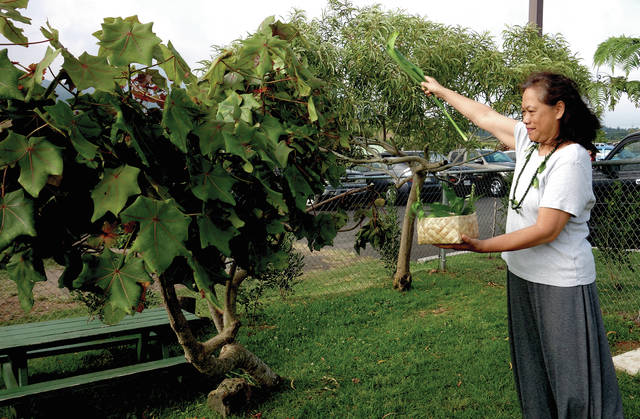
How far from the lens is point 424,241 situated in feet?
7.20

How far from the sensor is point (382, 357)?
3.94m

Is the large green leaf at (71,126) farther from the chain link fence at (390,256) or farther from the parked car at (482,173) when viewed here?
the parked car at (482,173)

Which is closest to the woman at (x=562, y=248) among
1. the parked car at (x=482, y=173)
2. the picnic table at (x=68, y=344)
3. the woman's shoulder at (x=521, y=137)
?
the woman's shoulder at (x=521, y=137)

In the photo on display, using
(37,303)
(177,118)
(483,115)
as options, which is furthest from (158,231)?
(37,303)

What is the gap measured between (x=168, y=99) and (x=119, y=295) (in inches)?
20.1

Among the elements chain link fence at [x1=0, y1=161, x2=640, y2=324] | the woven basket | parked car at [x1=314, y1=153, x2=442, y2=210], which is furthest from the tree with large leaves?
chain link fence at [x1=0, y1=161, x2=640, y2=324]

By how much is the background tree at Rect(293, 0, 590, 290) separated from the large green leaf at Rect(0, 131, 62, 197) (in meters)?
3.44

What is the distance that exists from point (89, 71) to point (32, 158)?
25 centimetres

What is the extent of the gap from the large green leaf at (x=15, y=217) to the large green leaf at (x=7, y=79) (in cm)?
23

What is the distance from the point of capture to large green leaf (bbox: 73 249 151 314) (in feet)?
4.06

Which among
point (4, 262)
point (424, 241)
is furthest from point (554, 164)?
point (4, 262)

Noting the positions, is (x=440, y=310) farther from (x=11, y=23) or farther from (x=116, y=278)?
(x=11, y=23)

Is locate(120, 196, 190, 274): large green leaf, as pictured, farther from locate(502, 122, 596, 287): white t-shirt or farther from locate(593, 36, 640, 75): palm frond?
locate(593, 36, 640, 75): palm frond

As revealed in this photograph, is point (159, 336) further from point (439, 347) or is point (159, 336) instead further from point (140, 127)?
point (140, 127)
